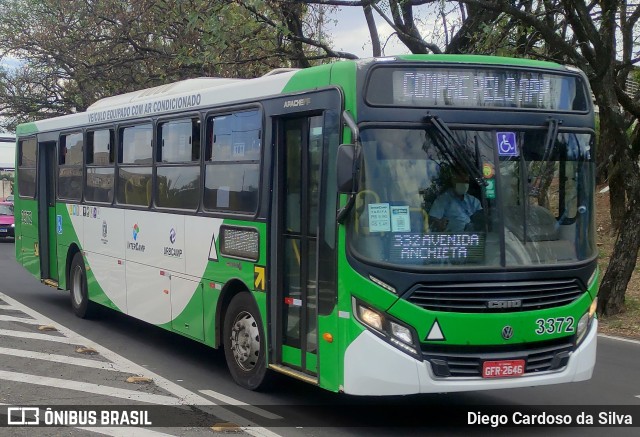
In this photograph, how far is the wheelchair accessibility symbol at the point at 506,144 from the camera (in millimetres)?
7469

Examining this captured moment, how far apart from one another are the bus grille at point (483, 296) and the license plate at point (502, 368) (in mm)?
414

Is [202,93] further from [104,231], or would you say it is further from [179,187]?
[104,231]

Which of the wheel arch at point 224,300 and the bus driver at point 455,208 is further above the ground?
the bus driver at point 455,208

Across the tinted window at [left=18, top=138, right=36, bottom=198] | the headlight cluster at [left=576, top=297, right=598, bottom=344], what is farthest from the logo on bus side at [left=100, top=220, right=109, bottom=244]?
the headlight cluster at [left=576, top=297, right=598, bottom=344]

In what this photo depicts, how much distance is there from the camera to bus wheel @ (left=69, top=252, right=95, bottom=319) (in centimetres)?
1382

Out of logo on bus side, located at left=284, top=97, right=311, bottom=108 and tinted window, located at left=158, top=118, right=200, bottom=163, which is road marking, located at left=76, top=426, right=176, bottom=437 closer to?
logo on bus side, located at left=284, top=97, right=311, bottom=108

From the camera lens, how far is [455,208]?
730cm

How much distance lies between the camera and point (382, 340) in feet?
23.1

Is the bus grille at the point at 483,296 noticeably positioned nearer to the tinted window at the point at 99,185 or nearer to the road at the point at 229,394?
the road at the point at 229,394

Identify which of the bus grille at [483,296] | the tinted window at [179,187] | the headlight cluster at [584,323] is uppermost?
the tinted window at [179,187]

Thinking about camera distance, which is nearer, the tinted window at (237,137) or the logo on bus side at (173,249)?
the tinted window at (237,137)

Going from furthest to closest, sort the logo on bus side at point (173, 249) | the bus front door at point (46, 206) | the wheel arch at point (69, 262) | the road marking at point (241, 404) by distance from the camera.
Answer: the bus front door at point (46, 206), the wheel arch at point (69, 262), the logo on bus side at point (173, 249), the road marking at point (241, 404)

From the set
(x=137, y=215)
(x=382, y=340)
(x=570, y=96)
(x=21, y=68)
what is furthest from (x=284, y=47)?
(x=21, y=68)

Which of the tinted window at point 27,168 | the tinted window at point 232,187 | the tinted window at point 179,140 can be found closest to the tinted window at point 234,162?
the tinted window at point 232,187
